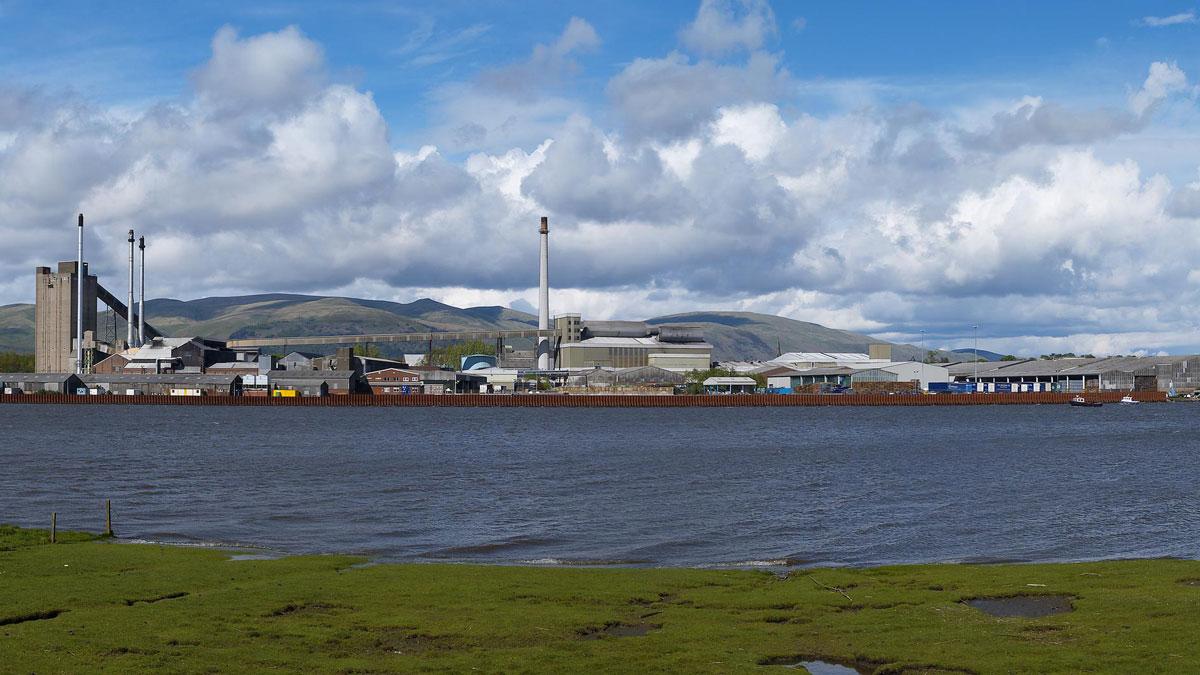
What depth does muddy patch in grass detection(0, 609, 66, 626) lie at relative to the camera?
16.8 m

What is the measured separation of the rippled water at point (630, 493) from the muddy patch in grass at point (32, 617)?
34.4ft

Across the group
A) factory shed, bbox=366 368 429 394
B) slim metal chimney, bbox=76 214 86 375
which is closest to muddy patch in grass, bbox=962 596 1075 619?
factory shed, bbox=366 368 429 394

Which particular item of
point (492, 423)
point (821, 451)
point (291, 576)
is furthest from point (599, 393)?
point (291, 576)

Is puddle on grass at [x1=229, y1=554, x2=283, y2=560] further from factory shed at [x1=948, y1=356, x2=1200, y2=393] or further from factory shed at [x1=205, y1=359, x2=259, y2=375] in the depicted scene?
factory shed at [x1=948, y1=356, x2=1200, y2=393]

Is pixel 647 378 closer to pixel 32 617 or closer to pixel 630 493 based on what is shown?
pixel 630 493

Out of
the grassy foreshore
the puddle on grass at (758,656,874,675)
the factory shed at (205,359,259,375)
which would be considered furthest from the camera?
the factory shed at (205,359,259,375)

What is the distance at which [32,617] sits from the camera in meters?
17.2

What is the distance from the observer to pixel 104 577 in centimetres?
2116

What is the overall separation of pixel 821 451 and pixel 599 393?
116281 mm

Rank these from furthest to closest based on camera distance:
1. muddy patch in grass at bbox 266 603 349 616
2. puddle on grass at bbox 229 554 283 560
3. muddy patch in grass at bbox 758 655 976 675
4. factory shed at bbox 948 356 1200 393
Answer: factory shed at bbox 948 356 1200 393, puddle on grass at bbox 229 554 283 560, muddy patch in grass at bbox 266 603 349 616, muddy patch in grass at bbox 758 655 976 675

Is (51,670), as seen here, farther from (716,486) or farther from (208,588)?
(716,486)

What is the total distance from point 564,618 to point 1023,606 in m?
7.82

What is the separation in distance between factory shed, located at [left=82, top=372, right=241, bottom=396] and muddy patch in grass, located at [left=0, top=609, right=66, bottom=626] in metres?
157

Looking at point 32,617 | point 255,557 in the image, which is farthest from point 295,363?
point 32,617
